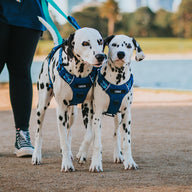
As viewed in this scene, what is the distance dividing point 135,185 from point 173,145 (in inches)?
82.9

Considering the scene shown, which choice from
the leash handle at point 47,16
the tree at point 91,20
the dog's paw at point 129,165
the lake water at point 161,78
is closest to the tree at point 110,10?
the tree at point 91,20

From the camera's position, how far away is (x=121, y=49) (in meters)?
4.63

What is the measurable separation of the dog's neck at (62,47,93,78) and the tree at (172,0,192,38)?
213 ft

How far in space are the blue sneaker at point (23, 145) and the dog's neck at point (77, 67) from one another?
4.53 ft

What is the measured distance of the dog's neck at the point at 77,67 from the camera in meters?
4.68

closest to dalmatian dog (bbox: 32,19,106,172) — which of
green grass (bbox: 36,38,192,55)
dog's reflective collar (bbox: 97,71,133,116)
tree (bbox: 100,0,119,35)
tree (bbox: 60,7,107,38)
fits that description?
dog's reflective collar (bbox: 97,71,133,116)

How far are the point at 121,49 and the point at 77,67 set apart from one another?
19.4 inches

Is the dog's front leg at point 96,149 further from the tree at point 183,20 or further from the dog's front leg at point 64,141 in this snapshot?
the tree at point 183,20

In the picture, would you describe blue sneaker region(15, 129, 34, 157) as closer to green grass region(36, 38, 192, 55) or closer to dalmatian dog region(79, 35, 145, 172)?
dalmatian dog region(79, 35, 145, 172)

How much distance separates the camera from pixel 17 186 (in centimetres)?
424

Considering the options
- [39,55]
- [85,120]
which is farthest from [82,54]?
[39,55]

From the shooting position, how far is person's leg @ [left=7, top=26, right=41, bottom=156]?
5547 mm

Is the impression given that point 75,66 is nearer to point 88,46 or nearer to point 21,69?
point 88,46

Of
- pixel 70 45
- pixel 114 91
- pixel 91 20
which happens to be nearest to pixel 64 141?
pixel 114 91
